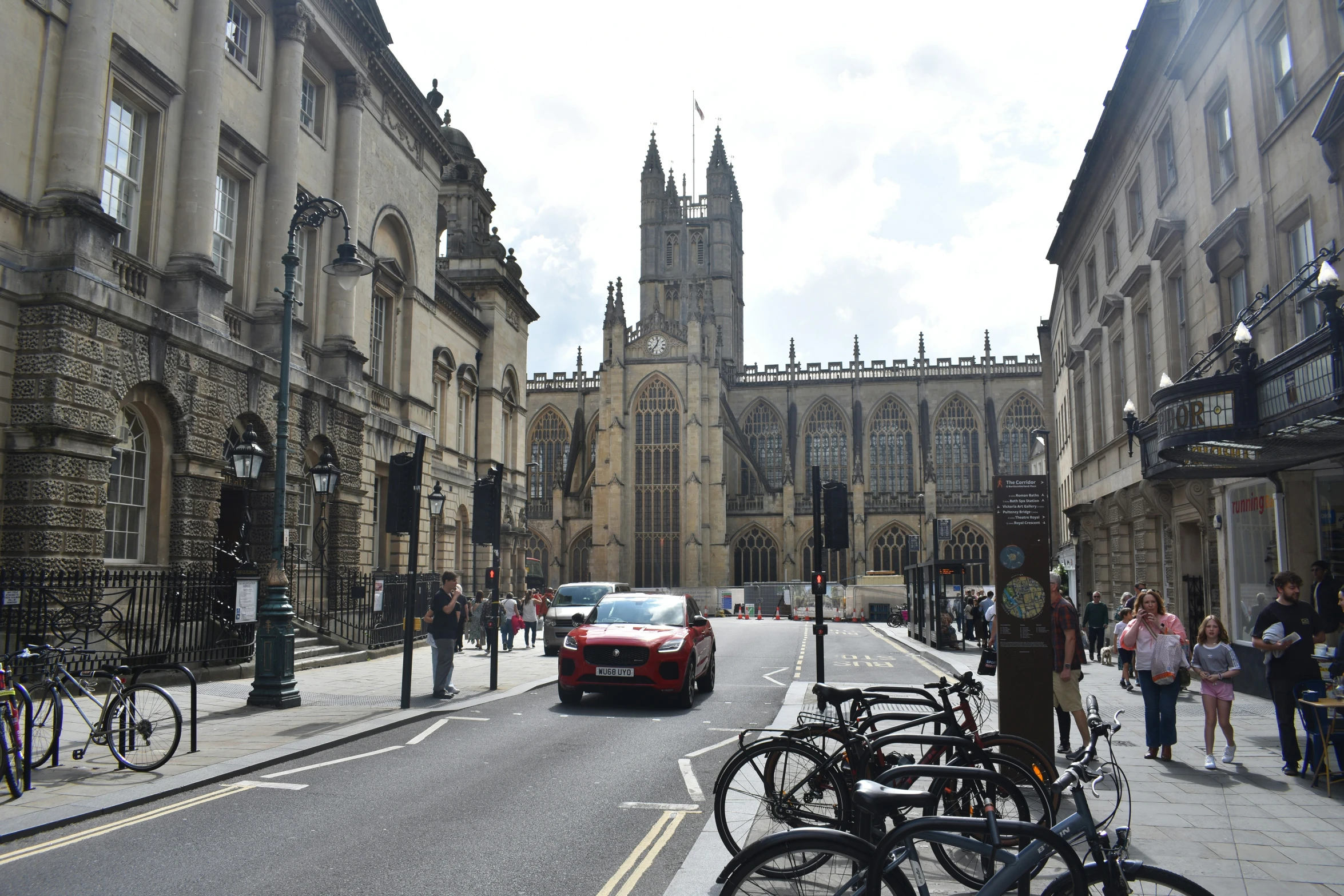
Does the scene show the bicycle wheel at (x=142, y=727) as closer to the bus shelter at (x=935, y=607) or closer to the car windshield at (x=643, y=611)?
the car windshield at (x=643, y=611)

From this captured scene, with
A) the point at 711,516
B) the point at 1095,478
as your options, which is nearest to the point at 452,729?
the point at 1095,478

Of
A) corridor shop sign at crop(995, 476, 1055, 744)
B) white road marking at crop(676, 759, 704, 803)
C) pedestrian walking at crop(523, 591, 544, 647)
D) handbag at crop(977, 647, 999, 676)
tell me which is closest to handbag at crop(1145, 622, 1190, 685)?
handbag at crop(977, 647, 999, 676)

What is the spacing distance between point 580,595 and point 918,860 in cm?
2112

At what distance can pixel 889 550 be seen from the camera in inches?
2430

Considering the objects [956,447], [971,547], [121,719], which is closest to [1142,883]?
[121,719]

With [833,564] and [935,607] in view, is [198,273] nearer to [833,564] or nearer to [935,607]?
[935,607]

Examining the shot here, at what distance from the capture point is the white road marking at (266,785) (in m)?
7.85

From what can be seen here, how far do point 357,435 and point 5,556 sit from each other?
9.63 meters

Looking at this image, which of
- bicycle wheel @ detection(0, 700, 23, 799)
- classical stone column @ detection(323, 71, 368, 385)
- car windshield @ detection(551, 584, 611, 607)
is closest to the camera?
bicycle wheel @ detection(0, 700, 23, 799)

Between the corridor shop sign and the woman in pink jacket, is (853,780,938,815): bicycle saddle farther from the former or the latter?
the woman in pink jacket

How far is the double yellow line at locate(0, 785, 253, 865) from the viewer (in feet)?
19.3

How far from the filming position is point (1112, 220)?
2253 cm

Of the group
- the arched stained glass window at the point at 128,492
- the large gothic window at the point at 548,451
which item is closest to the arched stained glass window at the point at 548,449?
the large gothic window at the point at 548,451

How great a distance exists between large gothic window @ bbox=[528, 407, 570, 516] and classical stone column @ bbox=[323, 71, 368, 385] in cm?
4705
